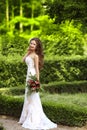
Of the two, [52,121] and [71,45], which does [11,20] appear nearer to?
[71,45]

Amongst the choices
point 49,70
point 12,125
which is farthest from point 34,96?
point 49,70

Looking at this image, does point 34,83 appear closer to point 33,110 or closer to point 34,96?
point 34,96

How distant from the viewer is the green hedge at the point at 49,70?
16141 millimetres

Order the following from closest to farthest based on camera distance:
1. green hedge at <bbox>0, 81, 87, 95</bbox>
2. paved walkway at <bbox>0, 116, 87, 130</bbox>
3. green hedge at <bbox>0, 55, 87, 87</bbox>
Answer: paved walkway at <bbox>0, 116, 87, 130</bbox> → green hedge at <bbox>0, 81, 87, 95</bbox> → green hedge at <bbox>0, 55, 87, 87</bbox>

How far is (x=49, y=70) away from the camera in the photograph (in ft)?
55.9

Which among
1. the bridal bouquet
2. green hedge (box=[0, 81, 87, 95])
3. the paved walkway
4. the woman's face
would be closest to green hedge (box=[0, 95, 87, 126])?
the paved walkway

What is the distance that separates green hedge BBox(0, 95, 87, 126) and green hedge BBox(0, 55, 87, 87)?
4.82 metres

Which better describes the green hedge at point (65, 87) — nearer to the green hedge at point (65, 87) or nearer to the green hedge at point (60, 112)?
the green hedge at point (65, 87)

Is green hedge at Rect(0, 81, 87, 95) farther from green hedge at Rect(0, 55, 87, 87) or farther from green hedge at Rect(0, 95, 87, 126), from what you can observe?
green hedge at Rect(0, 95, 87, 126)

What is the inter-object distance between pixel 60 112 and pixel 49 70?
6723mm

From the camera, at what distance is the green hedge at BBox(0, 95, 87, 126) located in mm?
10086

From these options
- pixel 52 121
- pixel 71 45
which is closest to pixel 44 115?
pixel 52 121

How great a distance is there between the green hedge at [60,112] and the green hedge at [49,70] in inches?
190

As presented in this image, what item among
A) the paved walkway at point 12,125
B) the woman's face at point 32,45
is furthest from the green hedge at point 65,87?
the woman's face at point 32,45
